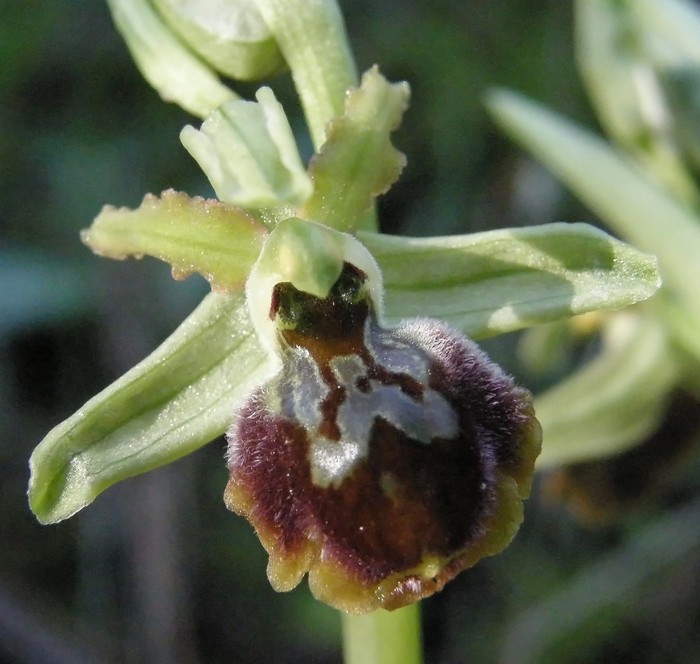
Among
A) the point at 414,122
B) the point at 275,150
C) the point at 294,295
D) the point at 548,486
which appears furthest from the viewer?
the point at 414,122

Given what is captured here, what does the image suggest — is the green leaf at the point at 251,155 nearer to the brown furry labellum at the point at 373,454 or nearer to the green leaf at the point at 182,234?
the green leaf at the point at 182,234

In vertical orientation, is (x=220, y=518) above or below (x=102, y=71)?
Result: below

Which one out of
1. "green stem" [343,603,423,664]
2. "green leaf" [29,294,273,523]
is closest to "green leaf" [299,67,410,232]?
"green leaf" [29,294,273,523]

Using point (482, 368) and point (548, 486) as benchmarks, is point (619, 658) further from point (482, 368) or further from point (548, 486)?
point (482, 368)

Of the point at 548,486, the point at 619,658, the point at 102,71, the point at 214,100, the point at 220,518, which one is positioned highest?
the point at 214,100

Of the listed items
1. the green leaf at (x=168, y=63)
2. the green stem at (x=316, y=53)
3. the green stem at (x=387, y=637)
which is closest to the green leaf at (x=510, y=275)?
the green stem at (x=316, y=53)

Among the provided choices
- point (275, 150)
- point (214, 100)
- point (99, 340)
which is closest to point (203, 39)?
point (214, 100)
